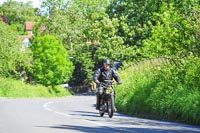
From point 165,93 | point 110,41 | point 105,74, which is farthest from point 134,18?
A: point 105,74

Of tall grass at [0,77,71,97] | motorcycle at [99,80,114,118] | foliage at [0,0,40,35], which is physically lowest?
tall grass at [0,77,71,97]

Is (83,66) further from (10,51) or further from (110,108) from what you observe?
(110,108)

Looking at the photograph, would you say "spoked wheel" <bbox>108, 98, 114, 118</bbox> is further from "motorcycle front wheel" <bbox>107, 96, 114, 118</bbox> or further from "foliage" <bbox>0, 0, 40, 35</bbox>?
"foliage" <bbox>0, 0, 40, 35</bbox>

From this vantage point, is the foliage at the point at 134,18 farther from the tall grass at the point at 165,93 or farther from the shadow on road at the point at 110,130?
the shadow on road at the point at 110,130

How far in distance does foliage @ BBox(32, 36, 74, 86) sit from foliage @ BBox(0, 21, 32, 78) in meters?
2.67

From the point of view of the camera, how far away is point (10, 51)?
203 ft

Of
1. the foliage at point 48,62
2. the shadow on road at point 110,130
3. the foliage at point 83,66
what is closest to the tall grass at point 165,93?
the shadow on road at point 110,130

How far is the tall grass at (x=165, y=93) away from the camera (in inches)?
651

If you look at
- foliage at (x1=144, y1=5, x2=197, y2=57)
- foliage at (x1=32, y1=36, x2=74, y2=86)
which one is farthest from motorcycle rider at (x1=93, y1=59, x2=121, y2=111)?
foliage at (x1=32, y1=36, x2=74, y2=86)

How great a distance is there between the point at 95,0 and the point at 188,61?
2824 inches

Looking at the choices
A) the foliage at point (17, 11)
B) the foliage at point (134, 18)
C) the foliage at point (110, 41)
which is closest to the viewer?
the foliage at point (134, 18)

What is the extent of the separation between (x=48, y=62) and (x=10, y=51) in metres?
9.29

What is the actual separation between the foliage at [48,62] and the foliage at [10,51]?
105 inches

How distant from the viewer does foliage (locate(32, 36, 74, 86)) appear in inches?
2741
